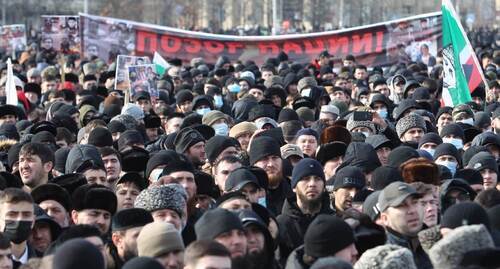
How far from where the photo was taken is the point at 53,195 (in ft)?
38.8

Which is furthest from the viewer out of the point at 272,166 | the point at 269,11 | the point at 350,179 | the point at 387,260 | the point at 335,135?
the point at 269,11

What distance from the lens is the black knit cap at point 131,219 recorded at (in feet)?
34.3

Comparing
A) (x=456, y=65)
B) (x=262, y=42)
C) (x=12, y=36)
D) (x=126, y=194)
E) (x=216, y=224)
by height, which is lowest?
(x=126, y=194)

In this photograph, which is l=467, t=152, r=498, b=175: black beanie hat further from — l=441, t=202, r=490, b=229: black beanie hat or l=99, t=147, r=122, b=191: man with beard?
l=441, t=202, r=490, b=229: black beanie hat

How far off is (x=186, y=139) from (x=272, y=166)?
1.90 m

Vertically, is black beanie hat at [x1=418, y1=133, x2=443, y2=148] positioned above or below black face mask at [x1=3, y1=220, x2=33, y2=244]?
above

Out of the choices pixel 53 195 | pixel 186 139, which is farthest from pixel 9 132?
pixel 53 195

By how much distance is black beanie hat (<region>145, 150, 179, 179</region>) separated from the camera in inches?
527

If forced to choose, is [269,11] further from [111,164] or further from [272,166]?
[272,166]

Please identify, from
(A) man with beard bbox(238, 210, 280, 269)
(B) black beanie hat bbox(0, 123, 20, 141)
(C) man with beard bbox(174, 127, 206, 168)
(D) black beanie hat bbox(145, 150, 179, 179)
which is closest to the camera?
(A) man with beard bbox(238, 210, 280, 269)

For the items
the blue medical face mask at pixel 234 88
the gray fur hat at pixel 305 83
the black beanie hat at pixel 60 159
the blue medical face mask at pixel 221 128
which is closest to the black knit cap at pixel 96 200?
the black beanie hat at pixel 60 159

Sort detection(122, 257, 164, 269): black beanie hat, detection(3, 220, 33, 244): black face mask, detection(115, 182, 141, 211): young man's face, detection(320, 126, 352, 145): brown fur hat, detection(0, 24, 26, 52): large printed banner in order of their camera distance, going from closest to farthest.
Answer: detection(122, 257, 164, 269): black beanie hat
detection(3, 220, 33, 244): black face mask
detection(115, 182, 141, 211): young man's face
detection(320, 126, 352, 145): brown fur hat
detection(0, 24, 26, 52): large printed banner

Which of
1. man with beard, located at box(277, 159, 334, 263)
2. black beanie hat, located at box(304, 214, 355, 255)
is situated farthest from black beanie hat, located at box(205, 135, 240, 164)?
black beanie hat, located at box(304, 214, 355, 255)

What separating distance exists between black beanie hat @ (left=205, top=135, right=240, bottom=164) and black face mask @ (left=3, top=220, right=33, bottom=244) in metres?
3.57
